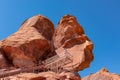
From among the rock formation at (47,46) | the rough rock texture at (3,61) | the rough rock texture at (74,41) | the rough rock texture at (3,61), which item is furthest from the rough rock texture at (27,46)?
the rough rock texture at (74,41)

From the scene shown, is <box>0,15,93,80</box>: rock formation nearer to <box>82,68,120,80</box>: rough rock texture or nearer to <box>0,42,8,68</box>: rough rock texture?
<box>0,42,8,68</box>: rough rock texture

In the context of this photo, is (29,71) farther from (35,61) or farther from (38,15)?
(38,15)

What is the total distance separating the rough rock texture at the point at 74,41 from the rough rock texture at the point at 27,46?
85.4 inches

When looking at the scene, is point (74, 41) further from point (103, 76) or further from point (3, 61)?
point (103, 76)

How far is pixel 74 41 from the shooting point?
48594 millimetres

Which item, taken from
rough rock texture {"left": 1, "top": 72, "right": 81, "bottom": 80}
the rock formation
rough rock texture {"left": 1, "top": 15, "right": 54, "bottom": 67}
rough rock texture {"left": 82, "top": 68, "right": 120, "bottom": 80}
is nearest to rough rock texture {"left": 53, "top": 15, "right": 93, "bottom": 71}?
the rock formation

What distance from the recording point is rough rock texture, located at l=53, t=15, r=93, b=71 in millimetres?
45312

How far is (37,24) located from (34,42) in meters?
6.46

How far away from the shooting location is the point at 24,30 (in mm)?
51562

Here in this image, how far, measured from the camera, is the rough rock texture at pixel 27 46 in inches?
1823

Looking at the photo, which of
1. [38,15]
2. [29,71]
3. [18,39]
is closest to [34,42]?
[18,39]

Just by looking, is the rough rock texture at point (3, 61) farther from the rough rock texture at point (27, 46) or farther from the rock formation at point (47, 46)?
the rough rock texture at point (27, 46)

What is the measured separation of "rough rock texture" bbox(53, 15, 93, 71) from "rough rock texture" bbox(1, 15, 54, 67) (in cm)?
217

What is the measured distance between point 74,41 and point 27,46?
792 centimetres
